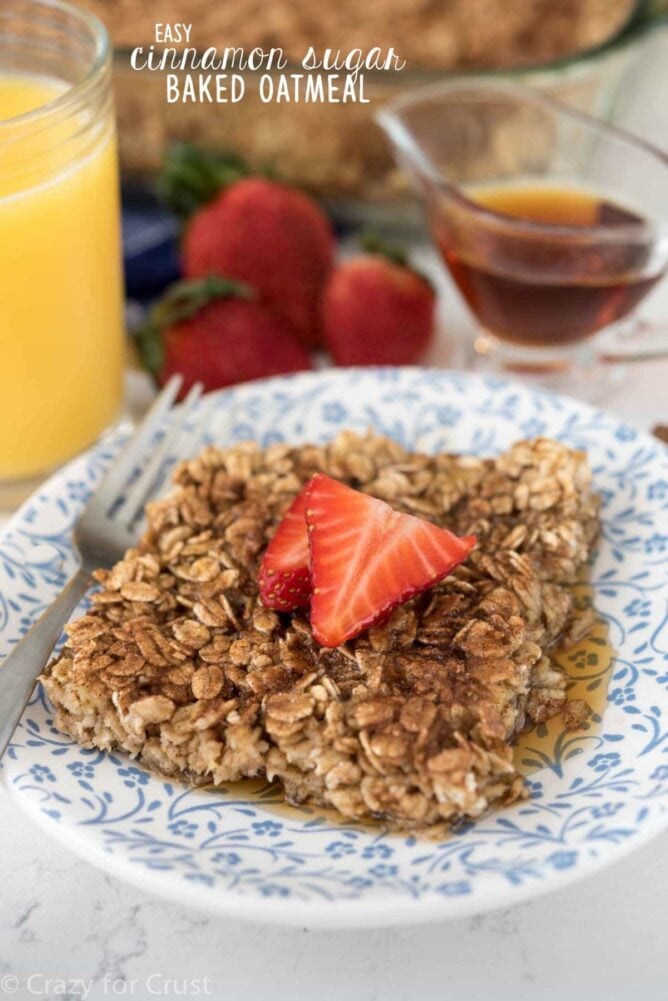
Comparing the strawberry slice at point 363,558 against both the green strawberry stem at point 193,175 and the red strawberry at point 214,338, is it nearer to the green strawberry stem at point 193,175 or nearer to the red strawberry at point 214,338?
the red strawberry at point 214,338

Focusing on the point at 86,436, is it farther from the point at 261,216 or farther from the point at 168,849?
the point at 168,849

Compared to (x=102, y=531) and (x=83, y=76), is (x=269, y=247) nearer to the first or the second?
(x=83, y=76)

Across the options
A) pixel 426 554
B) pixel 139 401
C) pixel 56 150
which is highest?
pixel 56 150

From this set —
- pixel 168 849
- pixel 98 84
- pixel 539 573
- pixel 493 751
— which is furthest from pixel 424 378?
pixel 168 849

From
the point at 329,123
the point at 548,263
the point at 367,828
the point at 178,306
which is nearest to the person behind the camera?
the point at 367,828

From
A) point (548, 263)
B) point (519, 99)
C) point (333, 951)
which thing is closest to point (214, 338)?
point (548, 263)

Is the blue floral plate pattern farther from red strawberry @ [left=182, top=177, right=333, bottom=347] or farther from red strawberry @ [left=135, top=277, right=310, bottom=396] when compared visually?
red strawberry @ [left=182, top=177, right=333, bottom=347]

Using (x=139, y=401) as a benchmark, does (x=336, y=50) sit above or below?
above

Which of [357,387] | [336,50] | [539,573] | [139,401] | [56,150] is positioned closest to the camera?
[539,573]
